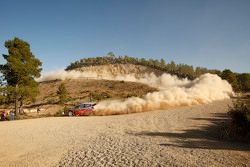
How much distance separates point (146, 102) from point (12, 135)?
19312 mm

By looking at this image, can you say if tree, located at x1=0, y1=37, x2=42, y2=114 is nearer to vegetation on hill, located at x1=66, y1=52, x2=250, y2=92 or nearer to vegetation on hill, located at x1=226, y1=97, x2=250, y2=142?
vegetation on hill, located at x1=226, y1=97, x2=250, y2=142

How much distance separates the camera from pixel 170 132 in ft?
59.2

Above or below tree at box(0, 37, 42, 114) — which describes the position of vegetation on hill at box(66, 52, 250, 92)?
above

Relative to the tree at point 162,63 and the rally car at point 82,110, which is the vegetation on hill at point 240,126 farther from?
the tree at point 162,63

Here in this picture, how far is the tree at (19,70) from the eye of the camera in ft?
120

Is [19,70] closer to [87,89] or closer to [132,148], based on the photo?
[132,148]

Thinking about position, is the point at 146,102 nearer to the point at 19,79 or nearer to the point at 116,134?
the point at 116,134

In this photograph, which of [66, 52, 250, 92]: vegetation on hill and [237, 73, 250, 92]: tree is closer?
[237, 73, 250, 92]: tree

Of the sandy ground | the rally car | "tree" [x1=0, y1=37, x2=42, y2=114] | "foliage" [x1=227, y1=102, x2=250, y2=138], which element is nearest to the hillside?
"tree" [x1=0, y1=37, x2=42, y2=114]

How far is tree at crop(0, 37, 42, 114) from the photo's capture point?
36.5 m

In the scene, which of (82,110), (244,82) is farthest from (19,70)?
(244,82)

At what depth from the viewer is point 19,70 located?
3688cm

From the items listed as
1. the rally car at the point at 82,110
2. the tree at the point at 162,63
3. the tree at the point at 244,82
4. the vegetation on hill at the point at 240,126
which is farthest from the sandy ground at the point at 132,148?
the tree at the point at 162,63

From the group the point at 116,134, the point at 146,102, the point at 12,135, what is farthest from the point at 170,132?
the point at 146,102
